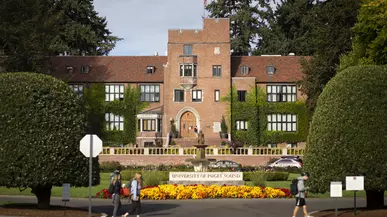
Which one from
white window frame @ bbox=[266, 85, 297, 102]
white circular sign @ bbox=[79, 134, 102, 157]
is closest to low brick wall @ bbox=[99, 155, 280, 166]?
white window frame @ bbox=[266, 85, 297, 102]

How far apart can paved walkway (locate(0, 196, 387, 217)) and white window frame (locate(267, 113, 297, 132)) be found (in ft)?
121

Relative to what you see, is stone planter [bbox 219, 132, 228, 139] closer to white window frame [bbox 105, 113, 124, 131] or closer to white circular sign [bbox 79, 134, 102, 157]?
white window frame [bbox 105, 113, 124, 131]

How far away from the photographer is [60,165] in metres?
26.0

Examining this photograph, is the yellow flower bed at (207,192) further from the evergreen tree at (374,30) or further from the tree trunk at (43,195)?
the evergreen tree at (374,30)

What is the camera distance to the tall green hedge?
237 ft

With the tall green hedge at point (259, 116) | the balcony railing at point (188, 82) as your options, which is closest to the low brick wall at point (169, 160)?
the tall green hedge at point (259, 116)

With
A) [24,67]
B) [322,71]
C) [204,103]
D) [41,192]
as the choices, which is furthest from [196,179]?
[204,103]

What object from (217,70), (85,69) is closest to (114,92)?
(85,69)

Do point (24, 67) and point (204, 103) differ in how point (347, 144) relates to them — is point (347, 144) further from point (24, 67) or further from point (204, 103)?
point (204, 103)

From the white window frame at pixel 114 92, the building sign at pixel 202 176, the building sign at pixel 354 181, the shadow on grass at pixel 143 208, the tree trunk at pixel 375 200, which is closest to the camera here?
the building sign at pixel 354 181

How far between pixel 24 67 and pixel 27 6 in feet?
15.4

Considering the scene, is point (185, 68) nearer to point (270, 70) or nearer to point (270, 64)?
point (270, 70)

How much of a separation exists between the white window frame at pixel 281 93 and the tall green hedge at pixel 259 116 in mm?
729

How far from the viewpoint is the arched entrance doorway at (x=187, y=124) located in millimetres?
73062
